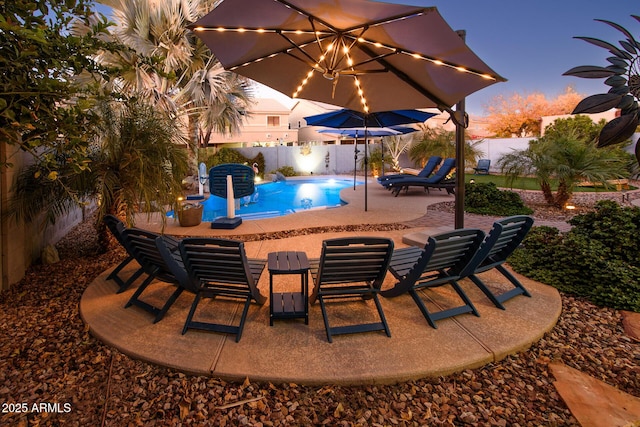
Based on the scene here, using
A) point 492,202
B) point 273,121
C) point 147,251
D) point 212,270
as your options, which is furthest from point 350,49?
point 273,121

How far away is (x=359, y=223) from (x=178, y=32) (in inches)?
423

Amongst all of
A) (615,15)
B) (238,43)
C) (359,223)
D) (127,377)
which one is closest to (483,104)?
(615,15)

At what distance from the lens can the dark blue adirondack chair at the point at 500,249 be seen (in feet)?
11.3

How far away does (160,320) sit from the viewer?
3281 mm

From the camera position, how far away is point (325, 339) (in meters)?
2.98

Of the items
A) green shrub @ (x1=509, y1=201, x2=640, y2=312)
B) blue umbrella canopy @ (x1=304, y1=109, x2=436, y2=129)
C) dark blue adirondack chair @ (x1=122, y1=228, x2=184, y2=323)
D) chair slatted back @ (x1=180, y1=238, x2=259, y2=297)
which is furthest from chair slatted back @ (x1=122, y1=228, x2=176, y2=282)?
blue umbrella canopy @ (x1=304, y1=109, x2=436, y2=129)

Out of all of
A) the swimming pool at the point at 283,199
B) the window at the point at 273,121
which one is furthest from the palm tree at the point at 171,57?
the window at the point at 273,121

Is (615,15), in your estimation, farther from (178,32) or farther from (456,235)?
(456,235)

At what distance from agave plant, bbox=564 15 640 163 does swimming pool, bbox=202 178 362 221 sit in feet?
26.6

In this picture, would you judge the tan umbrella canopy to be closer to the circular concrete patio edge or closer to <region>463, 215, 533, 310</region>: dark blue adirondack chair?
<region>463, 215, 533, 310</region>: dark blue adirondack chair

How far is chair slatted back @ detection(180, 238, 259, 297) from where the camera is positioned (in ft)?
9.14

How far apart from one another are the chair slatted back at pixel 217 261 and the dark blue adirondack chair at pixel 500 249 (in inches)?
84.4

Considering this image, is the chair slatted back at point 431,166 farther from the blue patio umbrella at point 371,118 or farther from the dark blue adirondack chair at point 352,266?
the dark blue adirondack chair at point 352,266

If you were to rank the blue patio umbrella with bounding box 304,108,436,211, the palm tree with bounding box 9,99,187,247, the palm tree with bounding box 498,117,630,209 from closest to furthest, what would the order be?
the palm tree with bounding box 9,99,187,247
the palm tree with bounding box 498,117,630,209
the blue patio umbrella with bounding box 304,108,436,211
